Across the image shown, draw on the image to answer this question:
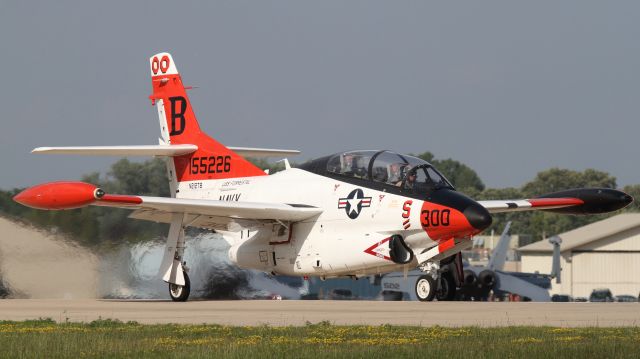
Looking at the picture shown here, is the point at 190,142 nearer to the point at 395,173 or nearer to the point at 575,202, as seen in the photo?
the point at 395,173

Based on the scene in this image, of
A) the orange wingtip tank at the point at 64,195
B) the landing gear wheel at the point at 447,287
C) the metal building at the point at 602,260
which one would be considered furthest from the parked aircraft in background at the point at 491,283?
the metal building at the point at 602,260

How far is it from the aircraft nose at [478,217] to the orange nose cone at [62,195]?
712cm

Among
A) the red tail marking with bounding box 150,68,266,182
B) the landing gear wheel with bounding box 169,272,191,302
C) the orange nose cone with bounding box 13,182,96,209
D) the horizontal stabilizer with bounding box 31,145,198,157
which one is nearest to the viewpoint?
the orange nose cone with bounding box 13,182,96,209

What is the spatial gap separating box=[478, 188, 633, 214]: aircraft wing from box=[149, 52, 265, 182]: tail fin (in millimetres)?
6022

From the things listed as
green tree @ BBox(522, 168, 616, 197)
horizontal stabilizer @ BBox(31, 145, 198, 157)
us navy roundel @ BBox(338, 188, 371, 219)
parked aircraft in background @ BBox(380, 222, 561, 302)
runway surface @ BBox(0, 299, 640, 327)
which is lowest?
runway surface @ BBox(0, 299, 640, 327)

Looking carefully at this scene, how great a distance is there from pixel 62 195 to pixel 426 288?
7.71 m

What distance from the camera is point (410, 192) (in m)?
21.5

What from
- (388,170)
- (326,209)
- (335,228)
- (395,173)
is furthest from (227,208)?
(395,173)

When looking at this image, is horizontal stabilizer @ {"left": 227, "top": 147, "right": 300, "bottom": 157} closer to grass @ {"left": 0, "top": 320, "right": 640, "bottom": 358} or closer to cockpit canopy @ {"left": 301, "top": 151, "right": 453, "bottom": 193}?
cockpit canopy @ {"left": 301, "top": 151, "right": 453, "bottom": 193}

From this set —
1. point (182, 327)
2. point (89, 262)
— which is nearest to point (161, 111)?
point (89, 262)

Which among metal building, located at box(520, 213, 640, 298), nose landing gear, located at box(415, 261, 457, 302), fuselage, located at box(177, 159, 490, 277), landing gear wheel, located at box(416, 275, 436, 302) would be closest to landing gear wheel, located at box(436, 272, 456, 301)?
nose landing gear, located at box(415, 261, 457, 302)

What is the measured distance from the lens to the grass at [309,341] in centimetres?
1134

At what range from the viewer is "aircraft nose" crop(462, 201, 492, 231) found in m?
20.4

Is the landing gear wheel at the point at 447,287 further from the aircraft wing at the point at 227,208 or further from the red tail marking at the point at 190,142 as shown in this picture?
the red tail marking at the point at 190,142
